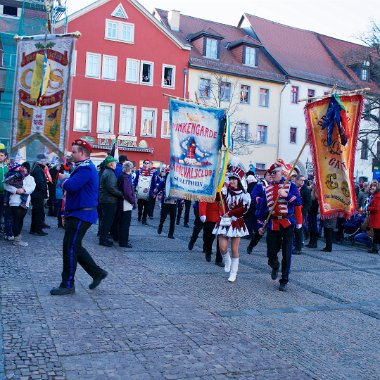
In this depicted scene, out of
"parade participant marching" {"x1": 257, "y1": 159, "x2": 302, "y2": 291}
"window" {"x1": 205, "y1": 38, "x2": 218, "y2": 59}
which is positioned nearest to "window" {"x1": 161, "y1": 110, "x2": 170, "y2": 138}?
"window" {"x1": 205, "y1": 38, "x2": 218, "y2": 59}

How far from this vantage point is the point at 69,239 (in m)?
6.70

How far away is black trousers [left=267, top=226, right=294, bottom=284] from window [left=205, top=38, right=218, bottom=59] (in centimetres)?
3133

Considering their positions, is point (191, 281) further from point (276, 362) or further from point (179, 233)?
point (179, 233)

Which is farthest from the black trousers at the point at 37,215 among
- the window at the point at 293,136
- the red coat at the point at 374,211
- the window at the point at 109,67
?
the window at the point at 293,136

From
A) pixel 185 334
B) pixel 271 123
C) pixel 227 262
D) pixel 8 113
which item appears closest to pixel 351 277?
pixel 227 262

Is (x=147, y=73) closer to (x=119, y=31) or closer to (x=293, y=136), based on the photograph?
(x=119, y=31)

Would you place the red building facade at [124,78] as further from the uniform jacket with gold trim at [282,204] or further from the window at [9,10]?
the uniform jacket with gold trim at [282,204]

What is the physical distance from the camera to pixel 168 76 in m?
35.7

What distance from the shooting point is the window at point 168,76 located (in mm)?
35406

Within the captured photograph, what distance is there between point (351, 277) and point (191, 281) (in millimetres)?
3189

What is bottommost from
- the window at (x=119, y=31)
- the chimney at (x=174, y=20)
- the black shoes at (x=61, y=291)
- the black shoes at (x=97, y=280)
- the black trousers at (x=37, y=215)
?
the black shoes at (x=61, y=291)

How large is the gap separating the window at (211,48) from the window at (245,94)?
9.64 ft

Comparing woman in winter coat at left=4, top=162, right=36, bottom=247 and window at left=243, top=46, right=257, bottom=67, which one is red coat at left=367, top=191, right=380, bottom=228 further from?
window at left=243, top=46, right=257, bottom=67

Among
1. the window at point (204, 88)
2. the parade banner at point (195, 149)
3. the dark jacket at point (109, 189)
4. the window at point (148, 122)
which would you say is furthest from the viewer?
the window at point (204, 88)
